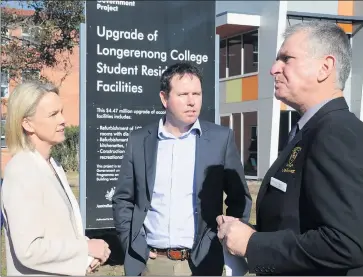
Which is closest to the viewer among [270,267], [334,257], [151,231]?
[334,257]

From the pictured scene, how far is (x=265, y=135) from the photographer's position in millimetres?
20750

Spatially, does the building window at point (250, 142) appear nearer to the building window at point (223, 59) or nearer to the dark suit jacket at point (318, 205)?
the building window at point (223, 59)

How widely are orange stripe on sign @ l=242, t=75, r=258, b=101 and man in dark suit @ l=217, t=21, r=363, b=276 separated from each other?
19377 millimetres

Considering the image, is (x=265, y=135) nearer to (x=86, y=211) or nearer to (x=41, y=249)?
(x=86, y=211)

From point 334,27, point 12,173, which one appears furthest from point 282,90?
point 12,173

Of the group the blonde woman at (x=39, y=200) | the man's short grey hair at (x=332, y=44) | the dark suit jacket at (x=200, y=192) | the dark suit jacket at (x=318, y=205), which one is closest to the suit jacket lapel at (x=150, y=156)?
the dark suit jacket at (x=200, y=192)

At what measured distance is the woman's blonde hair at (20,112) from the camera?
253 cm

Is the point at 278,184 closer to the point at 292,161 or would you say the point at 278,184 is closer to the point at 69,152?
the point at 292,161

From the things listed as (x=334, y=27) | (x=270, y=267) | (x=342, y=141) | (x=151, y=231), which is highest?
(x=334, y=27)

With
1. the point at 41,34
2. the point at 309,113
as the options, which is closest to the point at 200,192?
the point at 309,113

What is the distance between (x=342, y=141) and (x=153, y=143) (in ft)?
6.32

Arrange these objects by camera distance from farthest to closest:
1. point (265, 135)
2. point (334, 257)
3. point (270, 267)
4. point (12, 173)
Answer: point (265, 135), point (12, 173), point (270, 267), point (334, 257)

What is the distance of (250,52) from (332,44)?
2016cm

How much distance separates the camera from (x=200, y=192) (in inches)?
137
